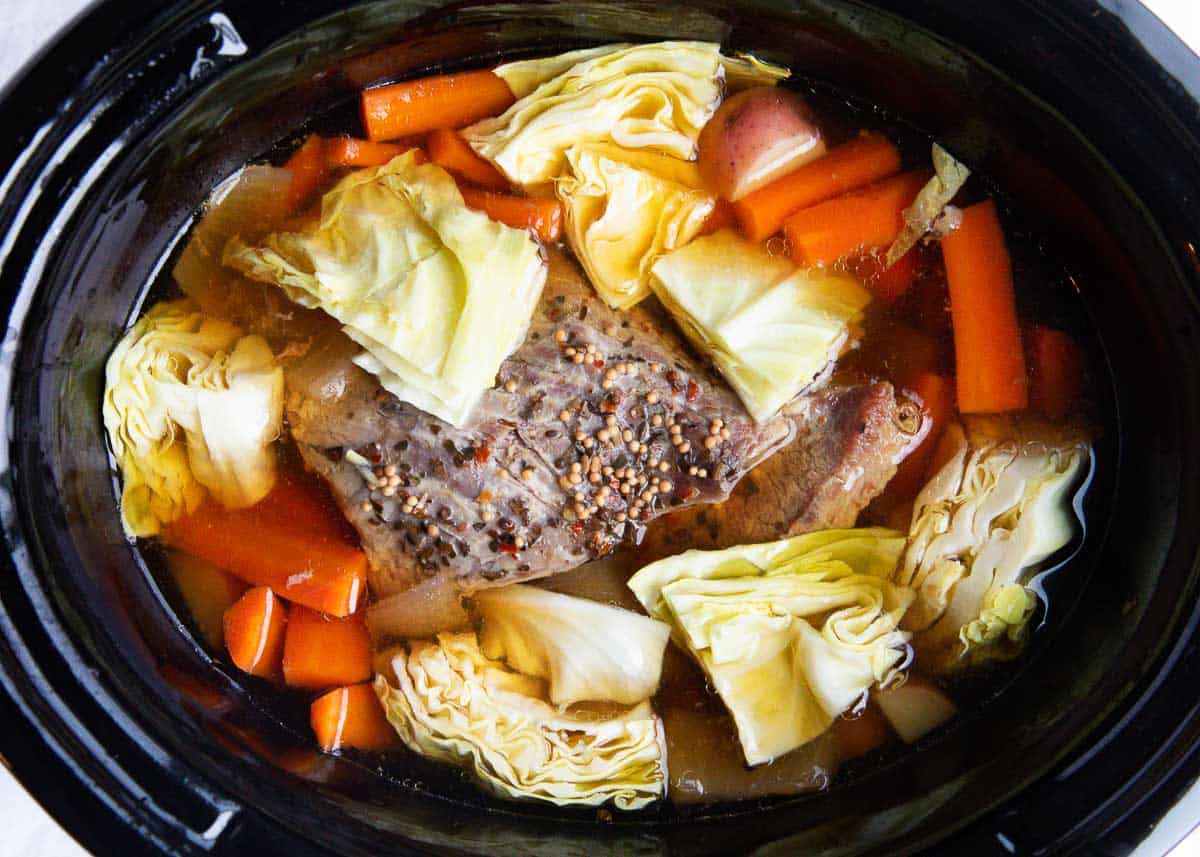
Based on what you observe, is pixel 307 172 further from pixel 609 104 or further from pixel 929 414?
pixel 929 414

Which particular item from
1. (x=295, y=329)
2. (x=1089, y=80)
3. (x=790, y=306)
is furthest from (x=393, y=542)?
(x=1089, y=80)

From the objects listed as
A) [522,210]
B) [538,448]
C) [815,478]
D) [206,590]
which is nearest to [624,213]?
[522,210]

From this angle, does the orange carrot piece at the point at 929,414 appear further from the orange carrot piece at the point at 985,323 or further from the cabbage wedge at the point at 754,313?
the cabbage wedge at the point at 754,313

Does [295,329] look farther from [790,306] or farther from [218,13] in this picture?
[790,306]

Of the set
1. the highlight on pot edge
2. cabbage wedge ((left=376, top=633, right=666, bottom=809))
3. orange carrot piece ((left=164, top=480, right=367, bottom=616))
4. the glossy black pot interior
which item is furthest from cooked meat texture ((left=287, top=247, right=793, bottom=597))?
the glossy black pot interior

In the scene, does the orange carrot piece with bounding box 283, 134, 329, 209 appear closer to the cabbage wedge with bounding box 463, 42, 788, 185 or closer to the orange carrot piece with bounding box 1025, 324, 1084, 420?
the cabbage wedge with bounding box 463, 42, 788, 185

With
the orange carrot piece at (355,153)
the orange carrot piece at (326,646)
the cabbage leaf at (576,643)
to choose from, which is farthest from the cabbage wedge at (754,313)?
Answer: the orange carrot piece at (326,646)
